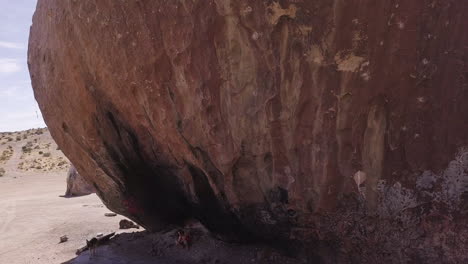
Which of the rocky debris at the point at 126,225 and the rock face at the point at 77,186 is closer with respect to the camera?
the rocky debris at the point at 126,225

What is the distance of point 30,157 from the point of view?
31344mm

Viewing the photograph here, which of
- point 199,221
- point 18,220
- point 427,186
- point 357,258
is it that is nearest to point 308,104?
point 427,186

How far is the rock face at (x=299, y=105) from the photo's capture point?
3338 mm

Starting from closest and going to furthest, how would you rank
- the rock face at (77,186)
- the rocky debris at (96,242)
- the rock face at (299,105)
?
1. the rock face at (299,105)
2. the rocky debris at (96,242)
3. the rock face at (77,186)

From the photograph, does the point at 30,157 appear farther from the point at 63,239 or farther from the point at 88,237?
the point at 88,237

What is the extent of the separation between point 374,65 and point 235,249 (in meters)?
2.49

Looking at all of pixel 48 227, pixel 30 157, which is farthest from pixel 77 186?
pixel 30 157

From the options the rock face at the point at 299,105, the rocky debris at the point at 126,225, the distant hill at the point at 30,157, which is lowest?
the distant hill at the point at 30,157

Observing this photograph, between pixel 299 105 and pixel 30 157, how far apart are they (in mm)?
31166

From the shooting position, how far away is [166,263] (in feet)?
16.8

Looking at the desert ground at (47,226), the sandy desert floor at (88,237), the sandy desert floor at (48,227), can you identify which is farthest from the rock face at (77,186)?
the sandy desert floor at (88,237)

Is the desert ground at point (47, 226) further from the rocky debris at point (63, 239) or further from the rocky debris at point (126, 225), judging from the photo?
the rocky debris at point (126, 225)

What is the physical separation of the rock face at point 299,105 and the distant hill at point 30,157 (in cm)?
2338

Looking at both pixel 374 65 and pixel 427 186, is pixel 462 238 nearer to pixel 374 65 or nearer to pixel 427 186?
pixel 427 186
